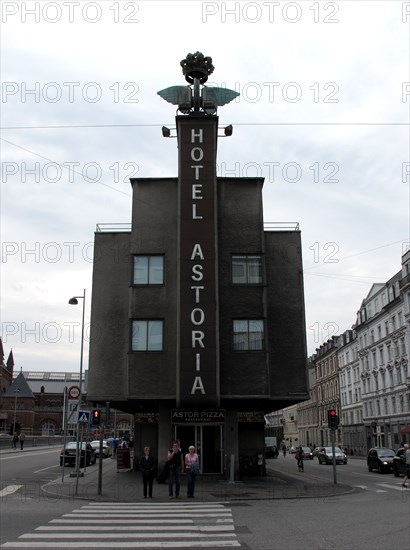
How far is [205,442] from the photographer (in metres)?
28.2

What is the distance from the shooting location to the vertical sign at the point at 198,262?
25.3 m

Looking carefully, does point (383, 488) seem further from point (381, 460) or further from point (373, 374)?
point (373, 374)

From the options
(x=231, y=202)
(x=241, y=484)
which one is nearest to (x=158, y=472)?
(x=241, y=484)

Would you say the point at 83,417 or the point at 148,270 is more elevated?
the point at 148,270

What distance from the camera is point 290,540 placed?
444 inches

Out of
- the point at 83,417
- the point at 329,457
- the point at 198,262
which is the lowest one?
the point at 329,457

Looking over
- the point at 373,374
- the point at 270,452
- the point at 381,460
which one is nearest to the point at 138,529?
the point at 381,460

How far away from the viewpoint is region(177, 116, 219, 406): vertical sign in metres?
25.3

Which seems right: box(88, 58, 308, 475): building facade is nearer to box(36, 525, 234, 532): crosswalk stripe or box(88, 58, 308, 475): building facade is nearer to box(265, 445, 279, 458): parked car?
box(36, 525, 234, 532): crosswalk stripe

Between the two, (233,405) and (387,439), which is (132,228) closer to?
(233,405)

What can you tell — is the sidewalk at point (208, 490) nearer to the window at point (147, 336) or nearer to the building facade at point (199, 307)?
the building facade at point (199, 307)

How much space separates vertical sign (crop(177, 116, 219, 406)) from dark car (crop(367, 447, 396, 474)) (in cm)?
1475

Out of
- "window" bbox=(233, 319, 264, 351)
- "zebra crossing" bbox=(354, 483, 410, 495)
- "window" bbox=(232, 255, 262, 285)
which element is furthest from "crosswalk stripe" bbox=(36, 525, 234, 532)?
"window" bbox=(232, 255, 262, 285)

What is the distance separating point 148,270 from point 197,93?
9715mm
